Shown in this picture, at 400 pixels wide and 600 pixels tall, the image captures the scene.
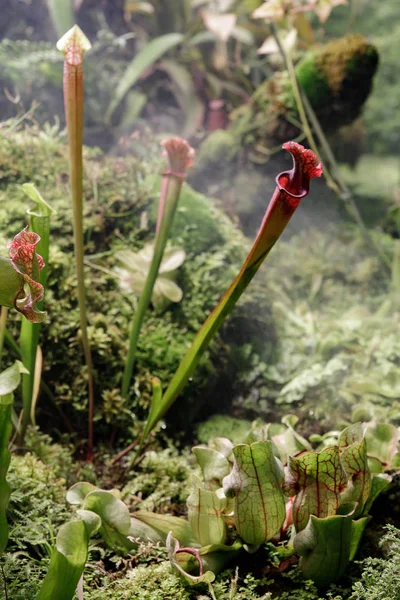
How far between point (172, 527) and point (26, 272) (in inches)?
27.5

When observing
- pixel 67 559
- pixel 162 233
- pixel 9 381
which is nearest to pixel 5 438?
pixel 9 381

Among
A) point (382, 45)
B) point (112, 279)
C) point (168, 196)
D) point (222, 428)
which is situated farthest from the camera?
point (382, 45)

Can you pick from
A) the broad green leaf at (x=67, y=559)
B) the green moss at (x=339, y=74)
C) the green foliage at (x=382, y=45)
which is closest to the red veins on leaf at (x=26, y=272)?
the broad green leaf at (x=67, y=559)

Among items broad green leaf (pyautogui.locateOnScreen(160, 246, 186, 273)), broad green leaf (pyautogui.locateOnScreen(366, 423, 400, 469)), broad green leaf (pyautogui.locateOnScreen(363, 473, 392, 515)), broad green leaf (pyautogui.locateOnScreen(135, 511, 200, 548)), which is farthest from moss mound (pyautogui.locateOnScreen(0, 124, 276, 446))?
broad green leaf (pyautogui.locateOnScreen(363, 473, 392, 515))

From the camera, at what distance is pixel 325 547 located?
112cm

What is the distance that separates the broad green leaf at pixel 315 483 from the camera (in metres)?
1.13

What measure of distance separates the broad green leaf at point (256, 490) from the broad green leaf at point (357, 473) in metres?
0.15

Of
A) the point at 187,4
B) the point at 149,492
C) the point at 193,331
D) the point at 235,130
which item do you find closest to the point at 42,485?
the point at 149,492

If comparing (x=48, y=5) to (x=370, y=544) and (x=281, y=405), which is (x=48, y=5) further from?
(x=370, y=544)

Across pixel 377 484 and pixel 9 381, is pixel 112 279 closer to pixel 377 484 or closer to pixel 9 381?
pixel 9 381

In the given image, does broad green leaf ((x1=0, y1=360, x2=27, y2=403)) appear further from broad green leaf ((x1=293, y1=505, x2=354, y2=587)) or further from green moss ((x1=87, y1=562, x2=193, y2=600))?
broad green leaf ((x1=293, y1=505, x2=354, y2=587))

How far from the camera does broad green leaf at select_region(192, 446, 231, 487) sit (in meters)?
1.27

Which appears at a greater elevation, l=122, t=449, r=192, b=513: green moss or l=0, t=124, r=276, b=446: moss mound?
l=0, t=124, r=276, b=446: moss mound

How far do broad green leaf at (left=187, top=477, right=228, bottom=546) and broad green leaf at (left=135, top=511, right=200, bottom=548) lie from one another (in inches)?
1.8
